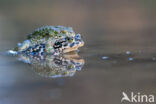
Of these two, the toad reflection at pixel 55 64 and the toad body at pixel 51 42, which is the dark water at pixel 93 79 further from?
the toad body at pixel 51 42

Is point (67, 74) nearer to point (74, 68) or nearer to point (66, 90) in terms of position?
point (74, 68)

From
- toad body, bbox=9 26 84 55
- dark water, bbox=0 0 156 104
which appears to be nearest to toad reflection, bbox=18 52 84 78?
dark water, bbox=0 0 156 104

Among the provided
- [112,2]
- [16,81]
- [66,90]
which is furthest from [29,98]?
[112,2]

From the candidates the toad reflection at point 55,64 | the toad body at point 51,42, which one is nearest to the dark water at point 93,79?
the toad reflection at point 55,64

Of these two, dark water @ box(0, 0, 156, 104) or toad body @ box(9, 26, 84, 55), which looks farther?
toad body @ box(9, 26, 84, 55)

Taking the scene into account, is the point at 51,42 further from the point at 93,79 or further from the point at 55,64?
the point at 93,79

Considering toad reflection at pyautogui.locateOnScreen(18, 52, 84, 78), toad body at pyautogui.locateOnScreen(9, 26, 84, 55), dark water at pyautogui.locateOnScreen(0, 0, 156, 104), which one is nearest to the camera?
dark water at pyautogui.locateOnScreen(0, 0, 156, 104)

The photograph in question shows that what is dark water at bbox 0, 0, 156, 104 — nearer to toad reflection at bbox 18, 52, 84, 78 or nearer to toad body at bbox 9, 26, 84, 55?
toad reflection at bbox 18, 52, 84, 78
